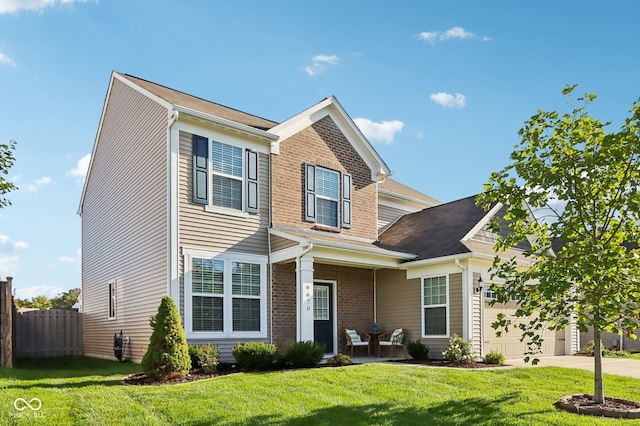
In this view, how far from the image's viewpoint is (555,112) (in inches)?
339

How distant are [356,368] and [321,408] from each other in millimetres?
2978

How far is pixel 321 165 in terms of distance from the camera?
52.0 feet

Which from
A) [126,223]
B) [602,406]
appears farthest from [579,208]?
[126,223]

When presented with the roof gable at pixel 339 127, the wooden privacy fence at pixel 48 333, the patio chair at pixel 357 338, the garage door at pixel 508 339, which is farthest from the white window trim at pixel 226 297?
the wooden privacy fence at pixel 48 333

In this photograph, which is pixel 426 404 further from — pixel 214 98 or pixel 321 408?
pixel 214 98

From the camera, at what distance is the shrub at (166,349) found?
32.5ft

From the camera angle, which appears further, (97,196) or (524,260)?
Answer: (97,196)

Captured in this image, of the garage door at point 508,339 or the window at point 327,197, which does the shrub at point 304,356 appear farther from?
the garage door at point 508,339

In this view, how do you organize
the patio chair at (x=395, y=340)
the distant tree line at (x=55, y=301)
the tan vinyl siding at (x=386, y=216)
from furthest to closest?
the distant tree line at (x=55, y=301), the tan vinyl siding at (x=386, y=216), the patio chair at (x=395, y=340)

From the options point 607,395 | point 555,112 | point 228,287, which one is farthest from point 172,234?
point 607,395

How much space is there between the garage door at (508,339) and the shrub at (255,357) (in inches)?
242

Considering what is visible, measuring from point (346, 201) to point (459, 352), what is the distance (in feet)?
17.9

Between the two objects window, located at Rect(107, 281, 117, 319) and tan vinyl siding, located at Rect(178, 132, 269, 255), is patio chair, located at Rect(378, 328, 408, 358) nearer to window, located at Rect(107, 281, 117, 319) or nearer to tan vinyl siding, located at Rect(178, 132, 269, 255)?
tan vinyl siding, located at Rect(178, 132, 269, 255)

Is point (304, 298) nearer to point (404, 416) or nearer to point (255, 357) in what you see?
point (255, 357)
